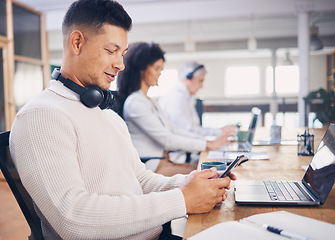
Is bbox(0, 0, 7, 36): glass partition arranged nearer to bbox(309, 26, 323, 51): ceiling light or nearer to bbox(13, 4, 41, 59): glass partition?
bbox(13, 4, 41, 59): glass partition

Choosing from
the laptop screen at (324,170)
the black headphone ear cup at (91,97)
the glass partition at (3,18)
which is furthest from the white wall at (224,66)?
the black headphone ear cup at (91,97)

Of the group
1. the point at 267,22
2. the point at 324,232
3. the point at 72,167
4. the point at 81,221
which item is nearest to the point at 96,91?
the point at 72,167

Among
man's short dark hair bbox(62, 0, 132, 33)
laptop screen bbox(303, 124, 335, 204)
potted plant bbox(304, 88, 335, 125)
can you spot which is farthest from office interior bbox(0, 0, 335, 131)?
laptop screen bbox(303, 124, 335, 204)

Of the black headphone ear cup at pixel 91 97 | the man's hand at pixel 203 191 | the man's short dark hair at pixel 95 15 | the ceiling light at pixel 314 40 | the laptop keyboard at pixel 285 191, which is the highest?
the ceiling light at pixel 314 40

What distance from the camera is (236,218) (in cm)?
81

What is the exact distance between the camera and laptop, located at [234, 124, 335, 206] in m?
0.88

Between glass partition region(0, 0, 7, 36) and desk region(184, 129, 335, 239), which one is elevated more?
glass partition region(0, 0, 7, 36)

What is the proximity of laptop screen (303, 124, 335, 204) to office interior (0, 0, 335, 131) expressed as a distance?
1565 mm

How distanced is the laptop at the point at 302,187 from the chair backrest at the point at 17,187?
21.7 inches

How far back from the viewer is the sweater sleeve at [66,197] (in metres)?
0.75

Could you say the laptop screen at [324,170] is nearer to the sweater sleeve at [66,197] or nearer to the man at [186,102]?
the sweater sleeve at [66,197]

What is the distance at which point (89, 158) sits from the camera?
89 cm

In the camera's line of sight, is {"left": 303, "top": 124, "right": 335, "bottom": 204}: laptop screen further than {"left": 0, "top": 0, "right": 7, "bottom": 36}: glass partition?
No

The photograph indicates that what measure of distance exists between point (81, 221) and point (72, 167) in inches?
4.9
